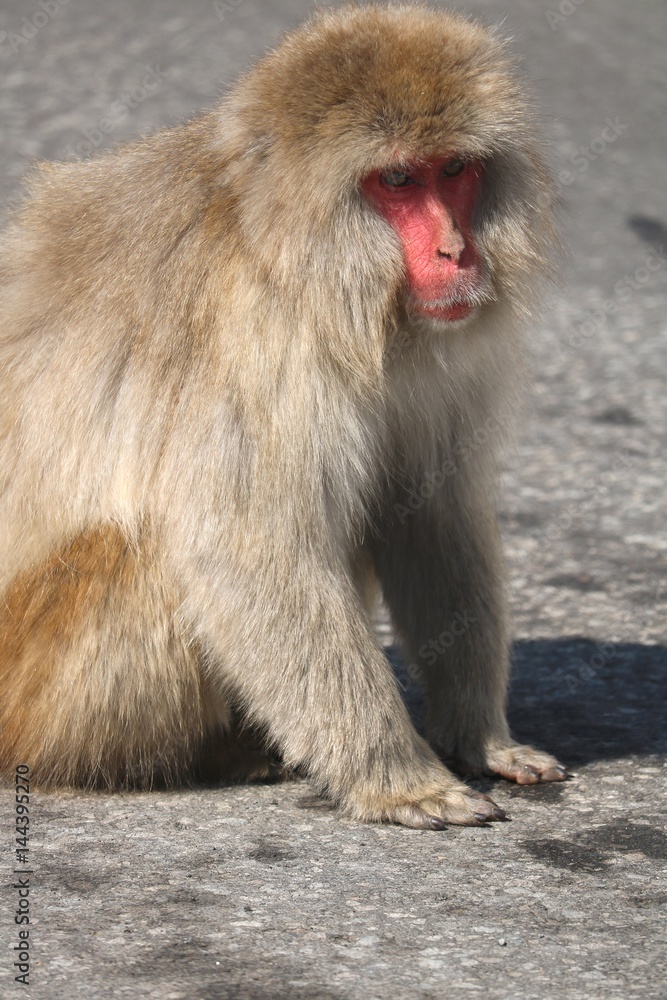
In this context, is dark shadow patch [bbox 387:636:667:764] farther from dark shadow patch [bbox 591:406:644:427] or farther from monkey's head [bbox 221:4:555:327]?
dark shadow patch [bbox 591:406:644:427]

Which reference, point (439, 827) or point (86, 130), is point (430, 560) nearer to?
point (439, 827)

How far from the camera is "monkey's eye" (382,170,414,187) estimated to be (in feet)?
10.9

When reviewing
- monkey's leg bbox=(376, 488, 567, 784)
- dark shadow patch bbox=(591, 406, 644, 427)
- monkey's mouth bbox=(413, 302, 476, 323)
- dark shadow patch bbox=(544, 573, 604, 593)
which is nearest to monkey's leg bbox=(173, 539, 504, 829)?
monkey's leg bbox=(376, 488, 567, 784)

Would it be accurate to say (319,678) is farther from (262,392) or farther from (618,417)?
(618,417)

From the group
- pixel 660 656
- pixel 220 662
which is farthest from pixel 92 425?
pixel 660 656

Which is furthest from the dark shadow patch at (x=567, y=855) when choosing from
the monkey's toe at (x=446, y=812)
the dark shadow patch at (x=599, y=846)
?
the monkey's toe at (x=446, y=812)

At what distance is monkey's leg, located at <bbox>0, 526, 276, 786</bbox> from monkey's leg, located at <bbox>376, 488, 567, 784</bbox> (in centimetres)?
69

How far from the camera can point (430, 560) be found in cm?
391

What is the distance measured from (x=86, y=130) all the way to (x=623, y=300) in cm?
418

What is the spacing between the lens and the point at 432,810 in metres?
3.39

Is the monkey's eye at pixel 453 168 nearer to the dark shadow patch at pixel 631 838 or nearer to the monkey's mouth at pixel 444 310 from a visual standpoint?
the monkey's mouth at pixel 444 310

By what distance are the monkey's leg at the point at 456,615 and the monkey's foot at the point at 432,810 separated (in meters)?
0.41

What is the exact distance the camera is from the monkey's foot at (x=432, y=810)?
3.37m

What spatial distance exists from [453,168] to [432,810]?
1.54m
